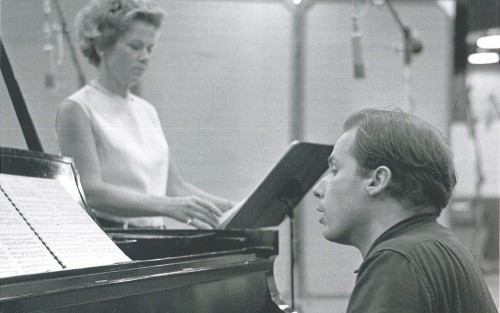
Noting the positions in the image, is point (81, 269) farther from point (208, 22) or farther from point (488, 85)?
point (488, 85)

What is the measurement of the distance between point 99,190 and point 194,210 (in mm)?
351

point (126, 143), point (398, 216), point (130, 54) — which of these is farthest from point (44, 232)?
point (130, 54)

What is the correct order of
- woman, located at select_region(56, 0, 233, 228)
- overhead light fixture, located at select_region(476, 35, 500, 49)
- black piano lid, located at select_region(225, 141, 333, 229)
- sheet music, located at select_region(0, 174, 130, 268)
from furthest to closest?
overhead light fixture, located at select_region(476, 35, 500, 49) → woman, located at select_region(56, 0, 233, 228) → black piano lid, located at select_region(225, 141, 333, 229) → sheet music, located at select_region(0, 174, 130, 268)

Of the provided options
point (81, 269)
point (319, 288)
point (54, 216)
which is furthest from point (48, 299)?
point (319, 288)

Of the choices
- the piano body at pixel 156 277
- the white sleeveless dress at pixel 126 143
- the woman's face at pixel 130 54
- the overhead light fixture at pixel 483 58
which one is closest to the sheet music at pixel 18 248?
the piano body at pixel 156 277

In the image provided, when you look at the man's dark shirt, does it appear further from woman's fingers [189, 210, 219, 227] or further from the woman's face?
the woman's face

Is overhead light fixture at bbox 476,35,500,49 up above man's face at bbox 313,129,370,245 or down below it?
above

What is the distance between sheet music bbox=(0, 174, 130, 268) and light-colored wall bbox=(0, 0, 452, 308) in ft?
9.95

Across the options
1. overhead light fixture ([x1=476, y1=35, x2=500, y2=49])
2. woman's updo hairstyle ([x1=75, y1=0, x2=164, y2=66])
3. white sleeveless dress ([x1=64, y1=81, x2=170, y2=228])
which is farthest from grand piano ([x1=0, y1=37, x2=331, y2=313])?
overhead light fixture ([x1=476, y1=35, x2=500, y2=49])

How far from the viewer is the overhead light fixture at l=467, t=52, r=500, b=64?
611 cm

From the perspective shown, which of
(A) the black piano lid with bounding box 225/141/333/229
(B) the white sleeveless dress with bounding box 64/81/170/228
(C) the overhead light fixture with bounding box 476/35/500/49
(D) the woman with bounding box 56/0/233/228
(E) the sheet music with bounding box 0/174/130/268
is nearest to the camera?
(E) the sheet music with bounding box 0/174/130/268

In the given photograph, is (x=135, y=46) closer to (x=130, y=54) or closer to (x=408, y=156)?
(x=130, y=54)

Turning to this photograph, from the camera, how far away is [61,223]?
5.44ft

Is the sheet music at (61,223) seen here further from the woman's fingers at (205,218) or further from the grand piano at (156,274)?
the woman's fingers at (205,218)
